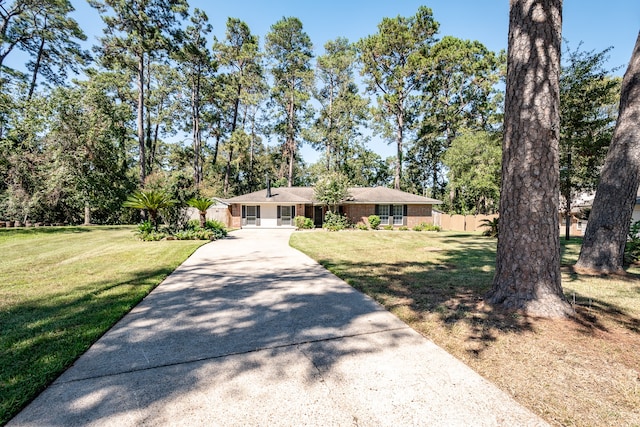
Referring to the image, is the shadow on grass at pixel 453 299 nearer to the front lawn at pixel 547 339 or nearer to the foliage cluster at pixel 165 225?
the front lawn at pixel 547 339

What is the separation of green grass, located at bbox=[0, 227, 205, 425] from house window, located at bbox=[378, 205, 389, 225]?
16764 millimetres

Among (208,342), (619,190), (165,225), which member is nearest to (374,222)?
(165,225)

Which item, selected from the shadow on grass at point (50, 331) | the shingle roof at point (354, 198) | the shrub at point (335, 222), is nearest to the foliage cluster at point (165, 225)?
the shadow on grass at point (50, 331)

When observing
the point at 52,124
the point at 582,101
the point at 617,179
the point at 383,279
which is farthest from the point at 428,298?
the point at 52,124

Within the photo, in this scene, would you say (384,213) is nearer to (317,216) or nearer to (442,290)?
(317,216)

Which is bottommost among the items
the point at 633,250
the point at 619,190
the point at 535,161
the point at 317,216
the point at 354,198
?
the point at 633,250

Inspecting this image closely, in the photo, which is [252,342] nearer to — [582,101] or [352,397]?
[352,397]

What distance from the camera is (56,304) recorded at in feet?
13.1

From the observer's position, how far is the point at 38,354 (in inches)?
102

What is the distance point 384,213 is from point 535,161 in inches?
757

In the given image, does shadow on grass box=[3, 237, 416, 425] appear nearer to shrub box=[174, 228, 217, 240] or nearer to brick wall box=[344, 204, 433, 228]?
shrub box=[174, 228, 217, 240]

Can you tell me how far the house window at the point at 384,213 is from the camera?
22.5 meters

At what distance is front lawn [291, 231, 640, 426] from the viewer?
1970mm

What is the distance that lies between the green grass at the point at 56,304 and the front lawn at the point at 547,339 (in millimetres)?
3510
